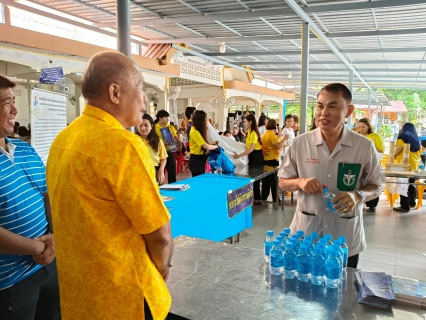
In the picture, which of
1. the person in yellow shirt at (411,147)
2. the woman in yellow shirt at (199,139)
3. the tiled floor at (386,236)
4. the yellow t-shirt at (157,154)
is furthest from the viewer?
the person in yellow shirt at (411,147)

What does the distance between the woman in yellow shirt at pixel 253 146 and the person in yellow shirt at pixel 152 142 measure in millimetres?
1646

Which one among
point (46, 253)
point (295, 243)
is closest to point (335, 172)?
point (295, 243)

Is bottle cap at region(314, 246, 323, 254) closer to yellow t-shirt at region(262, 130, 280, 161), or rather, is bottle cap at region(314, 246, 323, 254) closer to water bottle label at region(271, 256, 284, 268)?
water bottle label at region(271, 256, 284, 268)

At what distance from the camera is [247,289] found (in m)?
1.44

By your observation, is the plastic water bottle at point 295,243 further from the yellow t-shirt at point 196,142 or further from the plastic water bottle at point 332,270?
the yellow t-shirt at point 196,142

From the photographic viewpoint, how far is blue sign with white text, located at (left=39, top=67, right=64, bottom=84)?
2.69 m

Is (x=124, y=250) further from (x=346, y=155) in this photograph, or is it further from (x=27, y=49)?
(x=27, y=49)

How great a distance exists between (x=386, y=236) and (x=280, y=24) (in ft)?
12.3

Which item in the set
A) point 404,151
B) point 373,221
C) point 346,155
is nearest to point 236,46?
point 404,151

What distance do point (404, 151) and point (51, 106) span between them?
5126mm

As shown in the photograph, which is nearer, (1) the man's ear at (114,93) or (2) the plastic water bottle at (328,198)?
(1) the man's ear at (114,93)

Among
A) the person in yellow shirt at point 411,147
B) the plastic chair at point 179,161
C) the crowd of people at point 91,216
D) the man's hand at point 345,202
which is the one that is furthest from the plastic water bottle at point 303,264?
the plastic chair at point 179,161

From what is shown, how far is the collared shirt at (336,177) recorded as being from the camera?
6.02 feet

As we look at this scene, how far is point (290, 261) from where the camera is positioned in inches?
59.2
